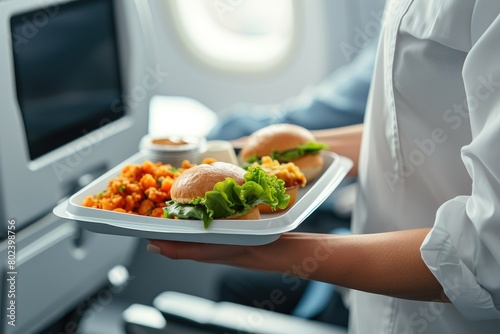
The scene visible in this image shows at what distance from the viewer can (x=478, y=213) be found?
908mm

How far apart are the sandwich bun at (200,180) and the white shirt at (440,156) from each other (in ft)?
0.87

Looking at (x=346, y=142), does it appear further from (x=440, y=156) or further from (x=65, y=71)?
(x=65, y=71)

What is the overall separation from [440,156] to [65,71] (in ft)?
2.13

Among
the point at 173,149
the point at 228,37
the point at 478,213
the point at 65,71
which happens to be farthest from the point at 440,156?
the point at 228,37

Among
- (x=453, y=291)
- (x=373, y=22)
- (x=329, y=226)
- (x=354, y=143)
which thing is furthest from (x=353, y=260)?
(x=373, y=22)

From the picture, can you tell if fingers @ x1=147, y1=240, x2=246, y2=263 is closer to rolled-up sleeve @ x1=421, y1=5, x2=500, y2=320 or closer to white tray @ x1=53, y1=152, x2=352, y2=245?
white tray @ x1=53, y1=152, x2=352, y2=245

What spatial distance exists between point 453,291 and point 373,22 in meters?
2.17

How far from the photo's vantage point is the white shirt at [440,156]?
2.95 ft

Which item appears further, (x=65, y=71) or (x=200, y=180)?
(x=65, y=71)

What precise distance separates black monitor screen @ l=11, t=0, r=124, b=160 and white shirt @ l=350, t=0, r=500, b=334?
501 millimetres

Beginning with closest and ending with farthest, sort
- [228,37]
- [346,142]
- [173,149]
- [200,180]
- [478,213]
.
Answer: [478,213]
[200,180]
[173,149]
[346,142]
[228,37]

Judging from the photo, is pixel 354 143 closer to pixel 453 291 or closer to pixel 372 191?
pixel 372 191

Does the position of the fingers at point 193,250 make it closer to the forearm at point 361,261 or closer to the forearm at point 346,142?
the forearm at point 361,261

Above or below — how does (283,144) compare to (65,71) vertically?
below
